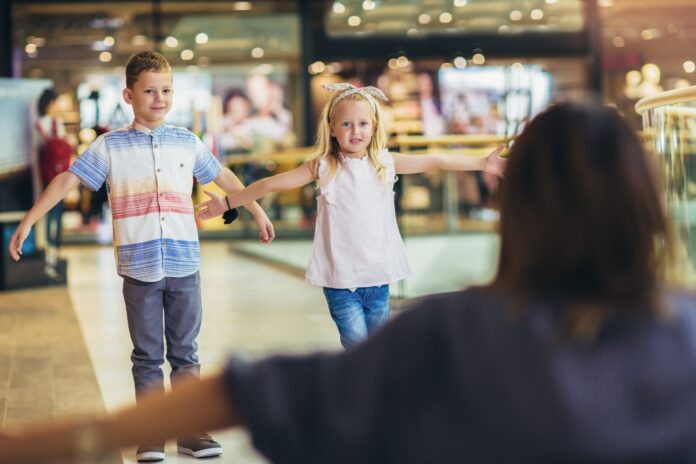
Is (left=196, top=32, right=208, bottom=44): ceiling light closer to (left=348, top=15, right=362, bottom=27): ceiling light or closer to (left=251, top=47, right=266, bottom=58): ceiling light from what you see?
(left=251, top=47, right=266, bottom=58): ceiling light

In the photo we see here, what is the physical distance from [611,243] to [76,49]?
14773mm

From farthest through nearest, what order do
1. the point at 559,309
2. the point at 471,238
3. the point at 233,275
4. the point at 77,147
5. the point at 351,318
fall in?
the point at 77,147
the point at 233,275
the point at 471,238
the point at 351,318
the point at 559,309

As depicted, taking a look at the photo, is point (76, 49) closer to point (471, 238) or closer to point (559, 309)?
point (471, 238)

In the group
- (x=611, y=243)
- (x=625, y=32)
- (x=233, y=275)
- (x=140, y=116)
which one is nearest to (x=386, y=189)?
(x=140, y=116)

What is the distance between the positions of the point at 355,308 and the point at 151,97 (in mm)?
1012

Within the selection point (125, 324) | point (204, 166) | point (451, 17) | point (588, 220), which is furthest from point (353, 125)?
point (451, 17)

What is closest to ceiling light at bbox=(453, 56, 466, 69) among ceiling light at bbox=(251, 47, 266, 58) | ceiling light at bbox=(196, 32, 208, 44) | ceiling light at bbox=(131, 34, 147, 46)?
ceiling light at bbox=(251, 47, 266, 58)

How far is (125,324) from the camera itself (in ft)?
25.1

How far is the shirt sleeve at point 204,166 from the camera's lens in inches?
163

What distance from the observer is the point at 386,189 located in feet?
13.5

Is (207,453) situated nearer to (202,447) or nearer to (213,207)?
(202,447)

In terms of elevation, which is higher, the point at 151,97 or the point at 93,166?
the point at 151,97

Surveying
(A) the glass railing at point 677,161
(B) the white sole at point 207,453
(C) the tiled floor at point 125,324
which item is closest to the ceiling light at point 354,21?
(C) the tiled floor at point 125,324

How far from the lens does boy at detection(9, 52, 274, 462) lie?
3951mm
